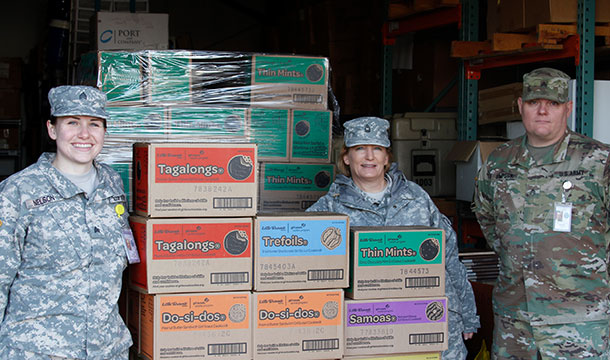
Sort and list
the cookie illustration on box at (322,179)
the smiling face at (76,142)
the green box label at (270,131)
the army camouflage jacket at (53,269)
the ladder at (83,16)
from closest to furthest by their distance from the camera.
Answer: the army camouflage jacket at (53,269) → the smiling face at (76,142) → the green box label at (270,131) → the cookie illustration on box at (322,179) → the ladder at (83,16)

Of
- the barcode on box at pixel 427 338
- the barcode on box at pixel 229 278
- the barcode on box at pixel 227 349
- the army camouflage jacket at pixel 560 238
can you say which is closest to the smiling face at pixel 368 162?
the army camouflage jacket at pixel 560 238

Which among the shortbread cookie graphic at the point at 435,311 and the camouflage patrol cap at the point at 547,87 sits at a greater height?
the camouflage patrol cap at the point at 547,87

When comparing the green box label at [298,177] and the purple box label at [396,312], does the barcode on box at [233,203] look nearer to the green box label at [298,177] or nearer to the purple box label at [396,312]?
the purple box label at [396,312]

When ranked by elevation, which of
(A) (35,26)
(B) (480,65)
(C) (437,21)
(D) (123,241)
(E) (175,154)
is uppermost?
(A) (35,26)

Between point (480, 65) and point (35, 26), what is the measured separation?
7.47 meters

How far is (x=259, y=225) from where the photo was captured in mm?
2756

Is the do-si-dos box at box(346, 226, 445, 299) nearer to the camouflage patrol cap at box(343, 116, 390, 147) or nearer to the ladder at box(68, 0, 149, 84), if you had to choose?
the camouflage patrol cap at box(343, 116, 390, 147)

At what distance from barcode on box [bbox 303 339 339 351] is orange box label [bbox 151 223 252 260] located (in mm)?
411

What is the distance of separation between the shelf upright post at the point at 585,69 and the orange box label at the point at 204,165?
8.30 feet

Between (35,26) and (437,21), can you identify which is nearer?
(437,21)

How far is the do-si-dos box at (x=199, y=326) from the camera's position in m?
2.65

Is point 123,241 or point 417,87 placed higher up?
point 417,87

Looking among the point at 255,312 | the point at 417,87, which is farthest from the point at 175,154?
the point at 417,87

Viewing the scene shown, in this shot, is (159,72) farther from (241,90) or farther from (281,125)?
(281,125)
